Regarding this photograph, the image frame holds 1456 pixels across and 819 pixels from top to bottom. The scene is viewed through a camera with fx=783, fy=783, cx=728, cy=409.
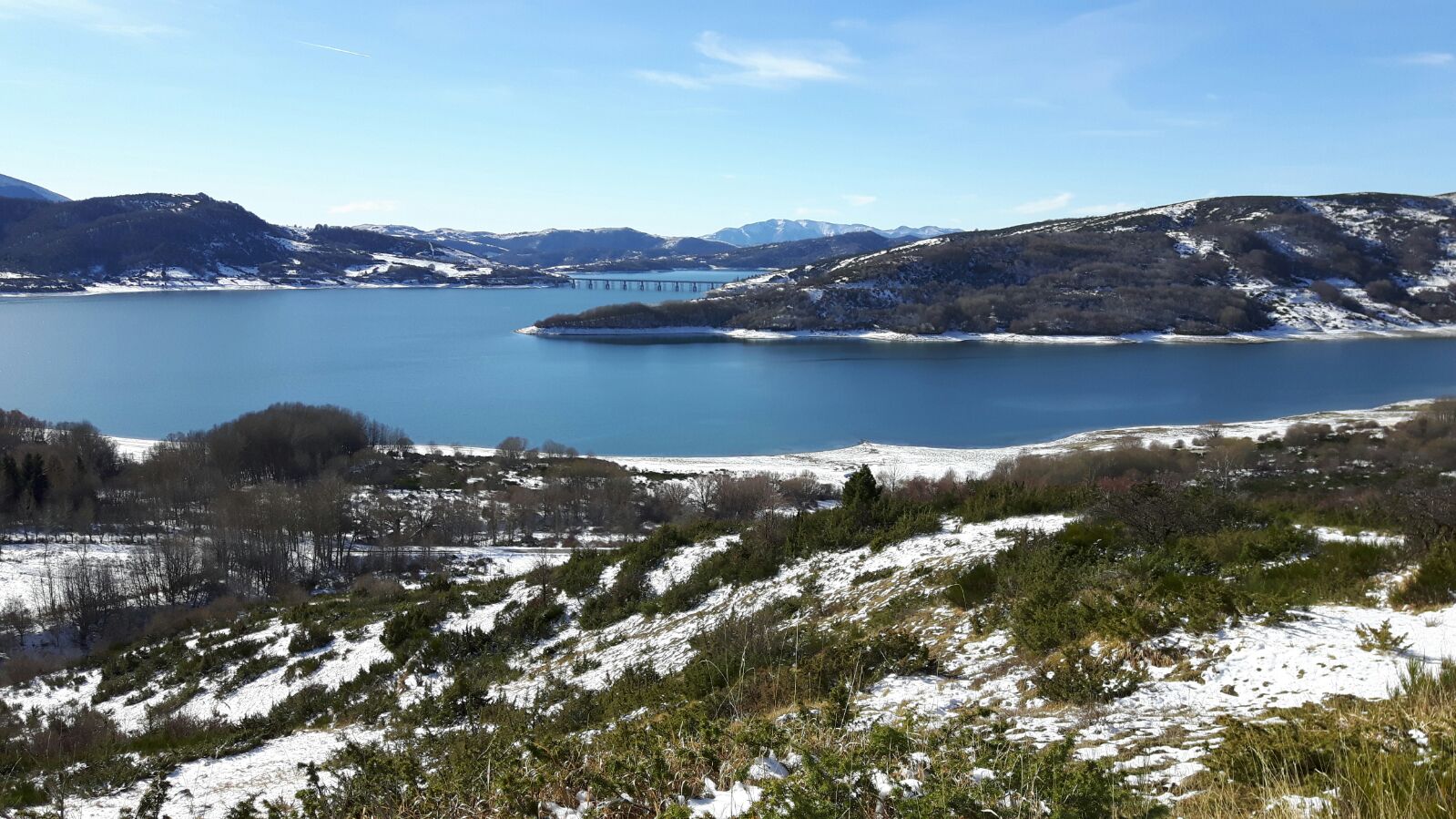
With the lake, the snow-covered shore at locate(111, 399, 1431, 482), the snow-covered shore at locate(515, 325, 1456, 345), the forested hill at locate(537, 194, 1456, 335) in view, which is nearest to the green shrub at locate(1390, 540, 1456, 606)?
the snow-covered shore at locate(111, 399, 1431, 482)

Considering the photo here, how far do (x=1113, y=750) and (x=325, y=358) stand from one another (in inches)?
3431

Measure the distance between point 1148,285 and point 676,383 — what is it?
264ft

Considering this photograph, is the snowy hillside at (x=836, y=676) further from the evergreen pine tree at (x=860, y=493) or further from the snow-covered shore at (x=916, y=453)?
the snow-covered shore at (x=916, y=453)

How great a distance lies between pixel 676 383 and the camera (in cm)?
6931

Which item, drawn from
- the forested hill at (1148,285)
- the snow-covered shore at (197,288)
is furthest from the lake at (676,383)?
the snow-covered shore at (197,288)

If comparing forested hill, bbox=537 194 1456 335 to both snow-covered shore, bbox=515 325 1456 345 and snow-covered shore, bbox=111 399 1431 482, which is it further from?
snow-covered shore, bbox=111 399 1431 482

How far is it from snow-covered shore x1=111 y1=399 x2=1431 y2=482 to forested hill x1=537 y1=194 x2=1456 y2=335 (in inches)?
2269

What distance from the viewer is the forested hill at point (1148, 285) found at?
103m

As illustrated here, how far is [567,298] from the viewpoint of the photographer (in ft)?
541

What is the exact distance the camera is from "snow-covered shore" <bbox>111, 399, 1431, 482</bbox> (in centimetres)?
3794

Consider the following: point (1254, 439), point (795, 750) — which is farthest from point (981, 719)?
point (1254, 439)

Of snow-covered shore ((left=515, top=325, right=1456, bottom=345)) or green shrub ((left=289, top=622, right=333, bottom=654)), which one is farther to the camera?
snow-covered shore ((left=515, top=325, right=1456, bottom=345))

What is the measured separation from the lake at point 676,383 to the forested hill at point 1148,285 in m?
10.2

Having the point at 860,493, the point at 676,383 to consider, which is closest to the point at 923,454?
the point at 860,493
